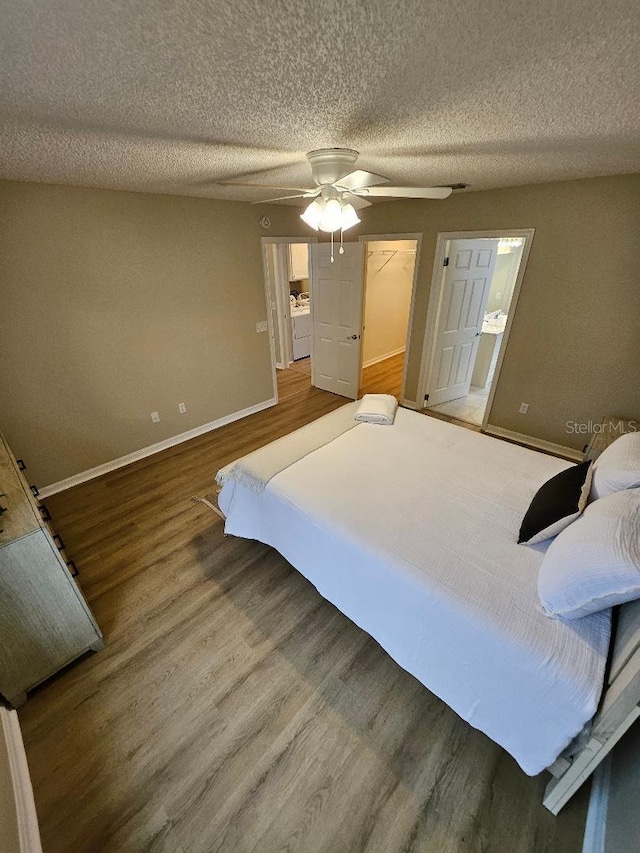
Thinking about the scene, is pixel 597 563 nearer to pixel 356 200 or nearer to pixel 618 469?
pixel 618 469

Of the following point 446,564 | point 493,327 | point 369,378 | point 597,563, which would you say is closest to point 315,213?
point 446,564

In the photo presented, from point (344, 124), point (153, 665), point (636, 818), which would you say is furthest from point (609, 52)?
A: point (153, 665)

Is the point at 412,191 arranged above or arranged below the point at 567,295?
above

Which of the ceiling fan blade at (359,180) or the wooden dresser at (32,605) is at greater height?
the ceiling fan blade at (359,180)

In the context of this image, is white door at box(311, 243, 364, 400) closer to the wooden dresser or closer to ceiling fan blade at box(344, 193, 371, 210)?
ceiling fan blade at box(344, 193, 371, 210)

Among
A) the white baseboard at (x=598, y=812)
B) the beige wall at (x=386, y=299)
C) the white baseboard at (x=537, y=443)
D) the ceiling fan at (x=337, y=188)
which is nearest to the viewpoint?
the white baseboard at (x=598, y=812)

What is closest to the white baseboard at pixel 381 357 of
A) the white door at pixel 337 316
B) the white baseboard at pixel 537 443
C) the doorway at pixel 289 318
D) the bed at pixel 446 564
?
the doorway at pixel 289 318

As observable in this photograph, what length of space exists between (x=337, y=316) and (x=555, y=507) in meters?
3.41

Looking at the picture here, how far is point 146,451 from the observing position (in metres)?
3.41

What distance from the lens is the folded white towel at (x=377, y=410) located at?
2541 mm

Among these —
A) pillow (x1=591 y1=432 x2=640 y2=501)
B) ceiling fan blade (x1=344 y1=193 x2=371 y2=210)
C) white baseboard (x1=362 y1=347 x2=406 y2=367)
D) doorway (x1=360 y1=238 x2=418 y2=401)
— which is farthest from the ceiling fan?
white baseboard (x1=362 y1=347 x2=406 y2=367)

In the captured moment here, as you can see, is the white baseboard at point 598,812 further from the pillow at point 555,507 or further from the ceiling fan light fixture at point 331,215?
the ceiling fan light fixture at point 331,215

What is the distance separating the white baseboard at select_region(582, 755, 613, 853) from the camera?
43.7 inches

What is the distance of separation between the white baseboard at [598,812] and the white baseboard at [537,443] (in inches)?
99.7
